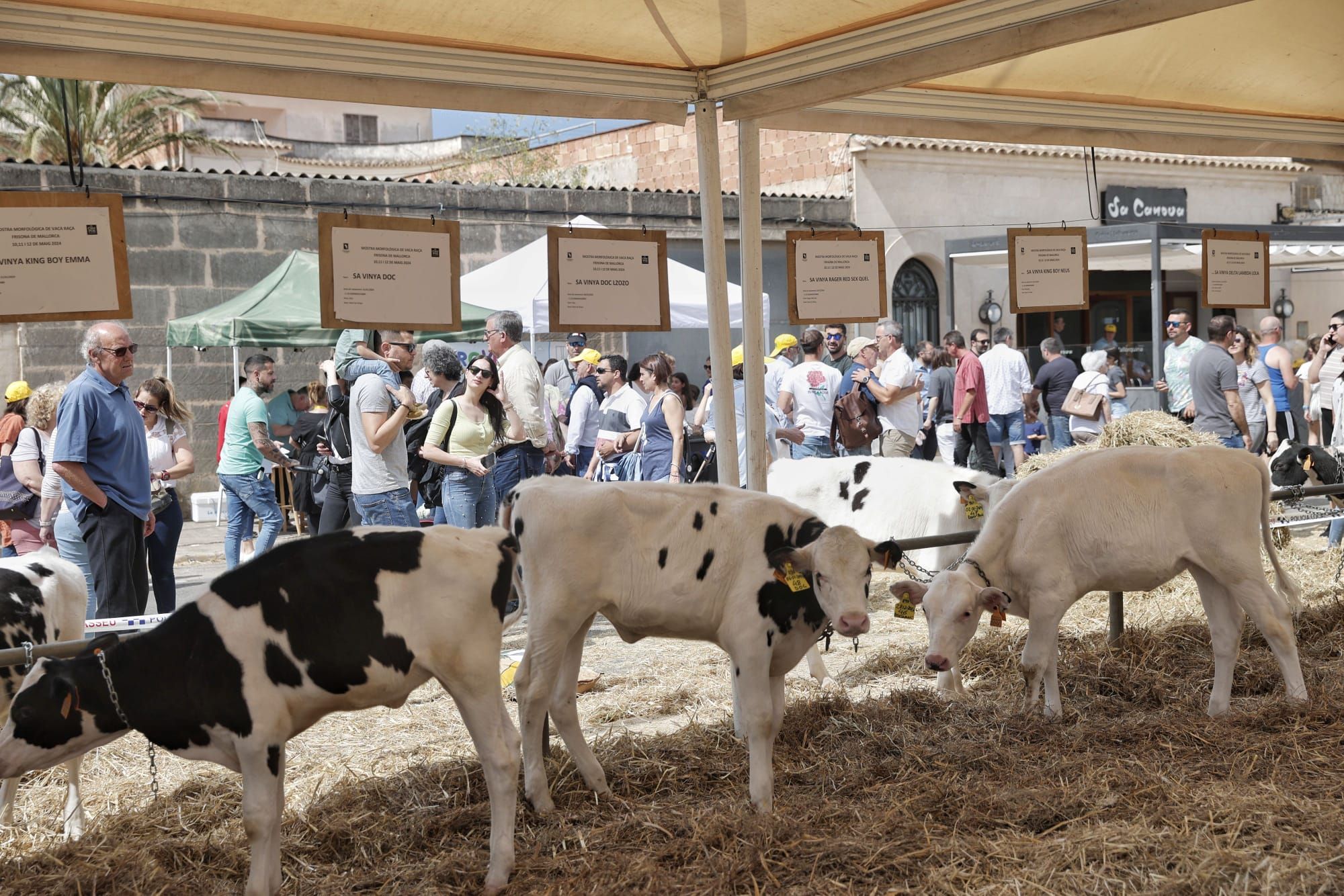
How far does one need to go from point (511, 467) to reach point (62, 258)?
4.12 m

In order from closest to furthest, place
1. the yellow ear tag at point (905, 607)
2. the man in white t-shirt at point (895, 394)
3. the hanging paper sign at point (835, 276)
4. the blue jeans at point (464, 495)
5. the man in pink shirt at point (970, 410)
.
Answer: the yellow ear tag at point (905, 607)
the hanging paper sign at point (835, 276)
the blue jeans at point (464, 495)
the man in white t-shirt at point (895, 394)
the man in pink shirt at point (970, 410)

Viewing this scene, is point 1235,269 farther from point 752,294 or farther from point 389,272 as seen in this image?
point 389,272

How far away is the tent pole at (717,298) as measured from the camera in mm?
5141

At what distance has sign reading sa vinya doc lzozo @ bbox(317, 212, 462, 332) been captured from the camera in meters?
4.54

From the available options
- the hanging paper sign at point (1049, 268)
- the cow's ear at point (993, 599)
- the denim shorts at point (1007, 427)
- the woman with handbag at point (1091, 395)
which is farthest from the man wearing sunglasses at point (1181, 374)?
the cow's ear at point (993, 599)

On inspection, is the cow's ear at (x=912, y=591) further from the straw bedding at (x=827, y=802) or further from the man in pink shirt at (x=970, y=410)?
the man in pink shirt at (x=970, y=410)

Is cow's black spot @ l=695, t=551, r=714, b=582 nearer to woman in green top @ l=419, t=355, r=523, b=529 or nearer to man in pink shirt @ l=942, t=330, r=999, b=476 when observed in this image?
woman in green top @ l=419, t=355, r=523, b=529

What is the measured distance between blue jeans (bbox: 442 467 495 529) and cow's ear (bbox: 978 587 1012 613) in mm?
3722

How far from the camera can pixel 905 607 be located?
4.75 meters

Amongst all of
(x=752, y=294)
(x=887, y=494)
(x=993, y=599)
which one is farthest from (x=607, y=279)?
(x=887, y=494)

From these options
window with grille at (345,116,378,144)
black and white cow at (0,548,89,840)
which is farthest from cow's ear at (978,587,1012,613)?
window with grille at (345,116,378,144)

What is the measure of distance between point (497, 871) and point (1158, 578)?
3075 mm

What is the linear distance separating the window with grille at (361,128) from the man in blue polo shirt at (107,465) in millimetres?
46812

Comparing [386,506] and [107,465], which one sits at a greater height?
[107,465]
